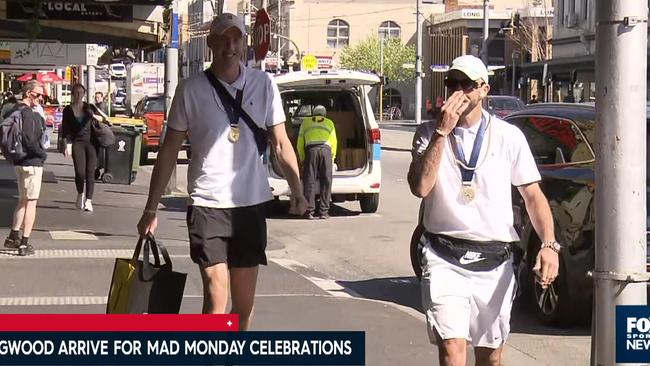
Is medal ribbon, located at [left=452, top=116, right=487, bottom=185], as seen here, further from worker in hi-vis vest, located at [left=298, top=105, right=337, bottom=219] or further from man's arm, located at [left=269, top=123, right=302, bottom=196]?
worker in hi-vis vest, located at [left=298, top=105, right=337, bottom=219]

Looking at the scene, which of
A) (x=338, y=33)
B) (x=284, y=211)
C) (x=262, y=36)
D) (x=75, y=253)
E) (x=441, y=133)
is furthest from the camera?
(x=338, y=33)

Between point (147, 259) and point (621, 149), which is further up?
point (621, 149)

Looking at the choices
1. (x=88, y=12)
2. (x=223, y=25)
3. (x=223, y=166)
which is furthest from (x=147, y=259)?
(x=88, y=12)

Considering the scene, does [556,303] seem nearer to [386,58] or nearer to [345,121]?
[345,121]

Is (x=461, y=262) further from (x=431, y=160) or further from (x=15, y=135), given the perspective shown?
(x=15, y=135)

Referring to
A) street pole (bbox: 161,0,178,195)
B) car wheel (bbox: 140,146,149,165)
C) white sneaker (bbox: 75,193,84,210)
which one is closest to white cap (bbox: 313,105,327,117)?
white sneaker (bbox: 75,193,84,210)

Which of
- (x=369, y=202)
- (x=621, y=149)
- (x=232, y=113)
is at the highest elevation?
(x=232, y=113)

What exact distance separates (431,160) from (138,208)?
12.5 metres

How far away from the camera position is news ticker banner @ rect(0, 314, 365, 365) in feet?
16.6

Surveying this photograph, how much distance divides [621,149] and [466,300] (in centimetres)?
95

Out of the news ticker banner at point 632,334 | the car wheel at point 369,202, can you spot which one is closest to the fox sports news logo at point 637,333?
the news ticker banner at point 632,334

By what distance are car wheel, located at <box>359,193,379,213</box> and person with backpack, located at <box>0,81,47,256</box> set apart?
252 inches

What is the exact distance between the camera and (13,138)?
11.1 m

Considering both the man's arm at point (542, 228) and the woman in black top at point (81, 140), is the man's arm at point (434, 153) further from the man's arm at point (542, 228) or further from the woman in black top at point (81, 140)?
the woman in black top at point (81, 140)
